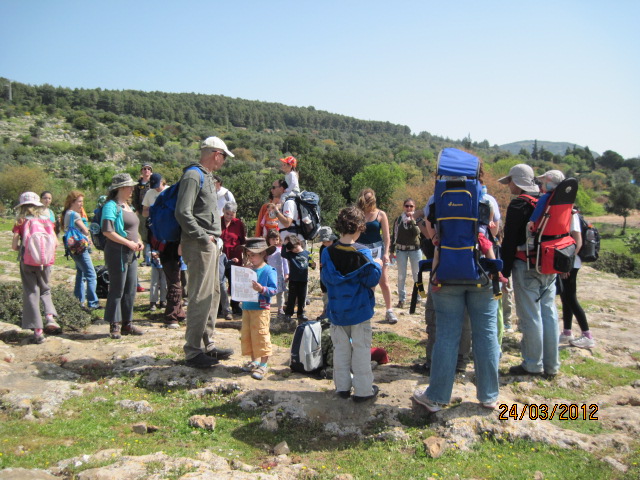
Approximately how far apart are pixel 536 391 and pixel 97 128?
7325 cm

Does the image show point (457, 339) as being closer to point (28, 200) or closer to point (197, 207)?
point (197, 207)

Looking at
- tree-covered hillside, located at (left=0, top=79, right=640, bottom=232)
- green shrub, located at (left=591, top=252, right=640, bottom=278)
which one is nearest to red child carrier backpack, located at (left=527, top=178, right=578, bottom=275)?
green shrub, located at (left=591, top=252, right=640, bottom=278)

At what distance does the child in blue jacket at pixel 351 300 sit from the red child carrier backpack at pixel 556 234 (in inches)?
70.6

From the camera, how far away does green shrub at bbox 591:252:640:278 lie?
17.0 metres

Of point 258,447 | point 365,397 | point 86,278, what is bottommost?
point 258,447

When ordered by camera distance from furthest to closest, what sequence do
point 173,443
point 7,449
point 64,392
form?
point 64,392 < point 173,443 < point 7,449

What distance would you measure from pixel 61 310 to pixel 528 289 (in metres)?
6.06

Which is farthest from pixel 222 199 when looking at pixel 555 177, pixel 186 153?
pixel 186 153

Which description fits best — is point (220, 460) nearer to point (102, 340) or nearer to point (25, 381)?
point (25, 381)

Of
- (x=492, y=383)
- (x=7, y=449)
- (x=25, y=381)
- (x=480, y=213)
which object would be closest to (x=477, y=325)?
(x=492, y=383)

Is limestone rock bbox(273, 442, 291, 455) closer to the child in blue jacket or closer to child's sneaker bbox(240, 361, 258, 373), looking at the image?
the child in blue jacket

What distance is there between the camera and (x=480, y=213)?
411 cm

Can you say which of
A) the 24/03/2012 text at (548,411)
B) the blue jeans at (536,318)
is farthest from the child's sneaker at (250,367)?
the blue jeans at (536,318)

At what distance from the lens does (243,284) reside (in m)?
5.03
